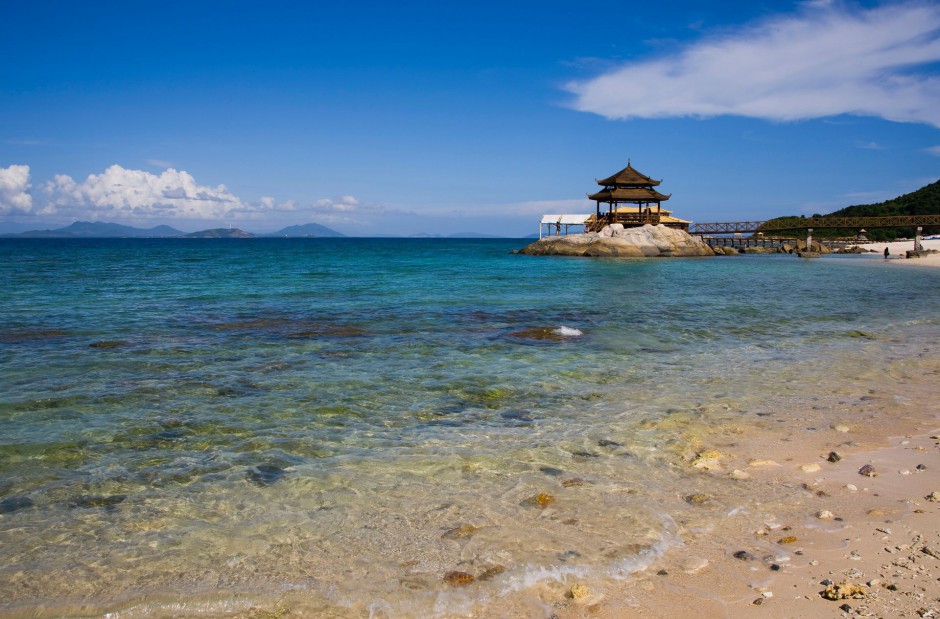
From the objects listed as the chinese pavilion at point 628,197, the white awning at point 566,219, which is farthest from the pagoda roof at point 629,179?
the white awning at point 566,219

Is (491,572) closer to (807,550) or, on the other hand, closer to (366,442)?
(807,550)

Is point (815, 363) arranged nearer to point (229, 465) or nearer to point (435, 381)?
point (435, 381)

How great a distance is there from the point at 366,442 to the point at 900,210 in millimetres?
119610

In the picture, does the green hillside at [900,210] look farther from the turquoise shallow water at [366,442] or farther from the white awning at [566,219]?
the turquoise shallow water at [366,442]

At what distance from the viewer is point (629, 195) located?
198 ft

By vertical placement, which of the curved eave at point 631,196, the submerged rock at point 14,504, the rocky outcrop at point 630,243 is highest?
the curved eave at point 631,196

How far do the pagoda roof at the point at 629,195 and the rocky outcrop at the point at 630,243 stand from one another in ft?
9.94

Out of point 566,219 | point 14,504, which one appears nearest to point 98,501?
point 14,504

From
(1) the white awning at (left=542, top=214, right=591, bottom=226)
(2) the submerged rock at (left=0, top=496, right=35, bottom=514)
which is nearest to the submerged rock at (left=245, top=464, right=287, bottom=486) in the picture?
(2) the submerged rock at (left=0, top=496, right=35, bottom=514)

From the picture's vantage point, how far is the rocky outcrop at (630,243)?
57406 mm

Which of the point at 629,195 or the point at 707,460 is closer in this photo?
the point at 707,460

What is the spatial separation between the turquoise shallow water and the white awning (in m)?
56.3

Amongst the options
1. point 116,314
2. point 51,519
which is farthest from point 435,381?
point 116,314

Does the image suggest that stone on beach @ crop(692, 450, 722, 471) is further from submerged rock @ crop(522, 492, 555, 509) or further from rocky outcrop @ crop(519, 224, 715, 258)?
rocky outcrop @ crop(519, 224, 715, 258)
